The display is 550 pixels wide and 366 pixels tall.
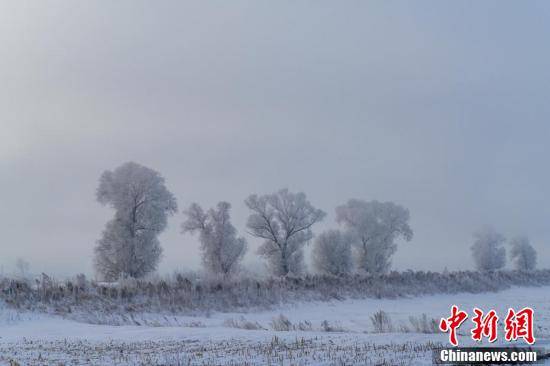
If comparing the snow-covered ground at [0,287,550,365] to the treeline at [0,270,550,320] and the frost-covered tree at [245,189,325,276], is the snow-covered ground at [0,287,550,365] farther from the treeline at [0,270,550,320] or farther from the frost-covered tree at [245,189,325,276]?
the frost-covered tree at [245,189,325,276]

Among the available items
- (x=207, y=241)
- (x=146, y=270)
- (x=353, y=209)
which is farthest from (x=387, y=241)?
(x=146, y=270)

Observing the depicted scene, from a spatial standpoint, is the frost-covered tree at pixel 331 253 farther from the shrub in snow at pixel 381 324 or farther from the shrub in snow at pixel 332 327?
the shrub in snow at pixel 381 324

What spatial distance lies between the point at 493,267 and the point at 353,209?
29.8 m

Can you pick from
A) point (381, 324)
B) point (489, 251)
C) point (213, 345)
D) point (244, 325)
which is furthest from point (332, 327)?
point (489, 251)

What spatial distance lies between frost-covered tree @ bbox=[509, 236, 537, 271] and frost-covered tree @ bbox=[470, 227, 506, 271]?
4.46 meters

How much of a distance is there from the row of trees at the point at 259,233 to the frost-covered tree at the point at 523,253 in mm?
615

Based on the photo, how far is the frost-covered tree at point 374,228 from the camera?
7212 cm

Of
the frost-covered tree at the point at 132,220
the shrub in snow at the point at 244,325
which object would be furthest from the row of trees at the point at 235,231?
the shrub in snow at the point at 244,325

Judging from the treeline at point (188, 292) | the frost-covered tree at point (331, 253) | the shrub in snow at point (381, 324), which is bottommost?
the shrub in snow at point (381, 324)

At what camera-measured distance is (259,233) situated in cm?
6391

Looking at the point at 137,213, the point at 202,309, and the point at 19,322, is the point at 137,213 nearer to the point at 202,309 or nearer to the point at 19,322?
the point at 202,309

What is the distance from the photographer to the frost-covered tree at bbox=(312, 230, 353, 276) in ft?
217

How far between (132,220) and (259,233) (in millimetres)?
18087

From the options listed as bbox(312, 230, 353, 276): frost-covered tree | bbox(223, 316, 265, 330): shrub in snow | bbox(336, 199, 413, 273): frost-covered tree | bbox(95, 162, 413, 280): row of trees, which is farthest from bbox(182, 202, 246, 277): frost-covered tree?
bbox(223, 316, 265, 330): shrub in snow
